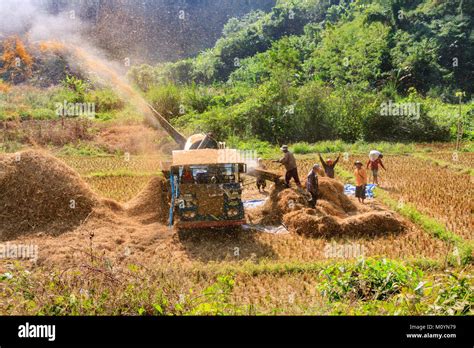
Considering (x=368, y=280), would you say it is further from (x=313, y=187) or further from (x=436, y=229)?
(x=313, y=187)

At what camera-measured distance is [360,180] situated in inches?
454

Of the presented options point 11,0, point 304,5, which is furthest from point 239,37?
point 11,0

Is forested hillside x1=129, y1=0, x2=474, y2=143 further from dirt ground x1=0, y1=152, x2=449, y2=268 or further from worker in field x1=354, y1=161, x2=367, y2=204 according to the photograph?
dirt ground x1=0, y1=152, x2=449, y2=268

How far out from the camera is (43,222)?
30.3 ft

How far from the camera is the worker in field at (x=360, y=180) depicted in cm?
1148

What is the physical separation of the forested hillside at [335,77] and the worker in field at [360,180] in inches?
384

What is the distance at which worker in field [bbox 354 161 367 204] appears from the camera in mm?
11484

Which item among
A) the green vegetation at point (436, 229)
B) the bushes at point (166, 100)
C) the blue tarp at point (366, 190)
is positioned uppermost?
the bushes at point (166, 100)

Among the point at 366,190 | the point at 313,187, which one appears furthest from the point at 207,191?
the point at 366,190

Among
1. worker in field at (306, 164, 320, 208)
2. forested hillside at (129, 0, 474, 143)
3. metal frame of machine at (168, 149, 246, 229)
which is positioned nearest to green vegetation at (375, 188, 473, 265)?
worker in field at (306, 164, 320, 208)

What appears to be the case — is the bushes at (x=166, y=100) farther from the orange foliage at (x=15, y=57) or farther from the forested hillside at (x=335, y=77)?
the orange foliage at (x=15, y=57)

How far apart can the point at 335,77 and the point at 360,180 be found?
22405 millimetres

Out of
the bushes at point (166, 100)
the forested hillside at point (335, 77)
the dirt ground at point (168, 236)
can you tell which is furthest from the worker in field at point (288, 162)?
the bushes at point (166, 100)
